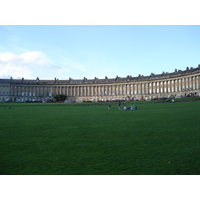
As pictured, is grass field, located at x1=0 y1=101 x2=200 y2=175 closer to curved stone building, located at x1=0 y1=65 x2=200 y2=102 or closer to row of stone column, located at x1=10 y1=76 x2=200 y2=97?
row of stone column, located at x1=10 y1=76 x2=200 y2=97

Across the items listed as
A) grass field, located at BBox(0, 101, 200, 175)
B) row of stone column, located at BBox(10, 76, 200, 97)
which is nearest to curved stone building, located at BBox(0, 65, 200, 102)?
row of stone column, located at BBox(10, 76, 200, 97)

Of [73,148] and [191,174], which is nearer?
[191,174]

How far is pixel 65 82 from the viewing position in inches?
4437

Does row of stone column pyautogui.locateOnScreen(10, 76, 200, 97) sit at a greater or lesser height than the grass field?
greater

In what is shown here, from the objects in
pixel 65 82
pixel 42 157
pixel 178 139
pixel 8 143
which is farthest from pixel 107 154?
pixel 65 82

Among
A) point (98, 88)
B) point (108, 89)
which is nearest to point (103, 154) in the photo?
point (108, 89)

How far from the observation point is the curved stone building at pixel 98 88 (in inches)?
3583

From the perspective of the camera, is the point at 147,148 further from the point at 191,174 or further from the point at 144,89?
the point at 144,89

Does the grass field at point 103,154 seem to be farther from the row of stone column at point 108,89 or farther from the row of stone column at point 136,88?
the row of stone column at point 108,89

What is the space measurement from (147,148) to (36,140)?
451 cm

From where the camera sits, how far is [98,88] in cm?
11044

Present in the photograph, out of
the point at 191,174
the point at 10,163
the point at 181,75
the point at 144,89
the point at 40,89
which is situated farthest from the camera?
Answer: the point at 40,89

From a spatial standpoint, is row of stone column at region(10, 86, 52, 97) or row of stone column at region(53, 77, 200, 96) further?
row of stone column at region(10, 86, 52, 97)

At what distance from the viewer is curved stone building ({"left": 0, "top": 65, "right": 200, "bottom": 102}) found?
91000mm
